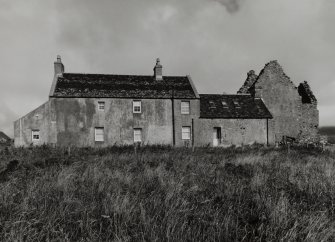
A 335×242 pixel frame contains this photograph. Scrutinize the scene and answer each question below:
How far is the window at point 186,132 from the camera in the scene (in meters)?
27.6

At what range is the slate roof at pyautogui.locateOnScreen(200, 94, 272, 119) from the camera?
1111 inches

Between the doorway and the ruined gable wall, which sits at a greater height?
the ruined gable wall

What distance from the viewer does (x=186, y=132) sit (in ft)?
90.9

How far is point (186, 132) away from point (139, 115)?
516cm

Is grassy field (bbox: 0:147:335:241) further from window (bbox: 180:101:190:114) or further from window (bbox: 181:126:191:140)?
window (bbox: 180:101:190:114)

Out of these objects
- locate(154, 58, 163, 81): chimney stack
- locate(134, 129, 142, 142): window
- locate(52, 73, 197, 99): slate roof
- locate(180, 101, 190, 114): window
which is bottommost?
locate(134, 129, 142, 142): window

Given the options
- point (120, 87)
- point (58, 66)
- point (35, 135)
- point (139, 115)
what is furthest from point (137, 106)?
point (35, 135)

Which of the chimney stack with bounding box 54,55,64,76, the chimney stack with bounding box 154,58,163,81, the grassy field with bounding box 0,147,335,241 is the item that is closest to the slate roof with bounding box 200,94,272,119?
the chimney stack with bounding box 154,58,163,81

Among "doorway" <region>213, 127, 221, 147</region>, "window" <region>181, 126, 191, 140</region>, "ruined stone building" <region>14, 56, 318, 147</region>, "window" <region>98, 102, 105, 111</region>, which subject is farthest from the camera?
"doorway" <region>213, 127, 221, 147</region>

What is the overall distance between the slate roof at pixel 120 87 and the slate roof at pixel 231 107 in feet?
7.07

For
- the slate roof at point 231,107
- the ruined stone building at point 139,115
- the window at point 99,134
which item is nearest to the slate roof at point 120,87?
the ruined stone building at point 139,115

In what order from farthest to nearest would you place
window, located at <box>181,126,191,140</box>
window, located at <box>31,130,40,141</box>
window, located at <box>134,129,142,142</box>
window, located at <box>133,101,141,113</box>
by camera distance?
window, located at <box>181,126,191,140</box>
window, located at <box>133,101,141,113</box>
window, located at <box>134,129,142,142</box>
window, located at <box>31,130,40,141</box>

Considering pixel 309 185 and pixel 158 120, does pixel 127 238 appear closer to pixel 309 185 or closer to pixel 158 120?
pixel 309 185

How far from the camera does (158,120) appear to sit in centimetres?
2727
